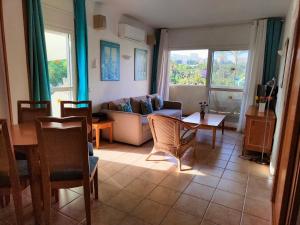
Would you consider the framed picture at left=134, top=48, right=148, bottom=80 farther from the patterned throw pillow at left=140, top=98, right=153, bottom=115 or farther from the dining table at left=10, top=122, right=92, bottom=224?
the dining table at left=10, top=122, right=92, bottom=224

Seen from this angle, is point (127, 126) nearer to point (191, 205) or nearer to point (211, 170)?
point (211, 170)

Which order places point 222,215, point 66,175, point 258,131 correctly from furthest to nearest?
point 258,131 → point 222,215 → point 66,175

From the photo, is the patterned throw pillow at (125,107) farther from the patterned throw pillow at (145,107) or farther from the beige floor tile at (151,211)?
the beige floor tile at (151,211)

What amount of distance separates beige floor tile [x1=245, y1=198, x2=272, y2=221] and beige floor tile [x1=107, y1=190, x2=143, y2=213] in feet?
3.64

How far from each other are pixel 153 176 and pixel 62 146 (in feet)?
4.73

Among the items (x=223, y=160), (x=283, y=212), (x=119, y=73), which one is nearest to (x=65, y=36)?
(x=119, y=73)

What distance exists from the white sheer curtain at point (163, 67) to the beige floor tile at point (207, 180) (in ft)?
11.7

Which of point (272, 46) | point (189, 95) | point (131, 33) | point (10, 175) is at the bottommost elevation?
point (10, 175)

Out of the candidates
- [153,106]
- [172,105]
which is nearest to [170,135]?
[153,106]

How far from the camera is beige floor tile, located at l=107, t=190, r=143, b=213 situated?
6.71ft

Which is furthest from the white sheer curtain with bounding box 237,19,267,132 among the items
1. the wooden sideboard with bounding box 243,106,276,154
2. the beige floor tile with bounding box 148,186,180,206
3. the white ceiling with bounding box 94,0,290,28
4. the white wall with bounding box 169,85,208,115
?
the beige floor tile with bounding box 148,186,180,206

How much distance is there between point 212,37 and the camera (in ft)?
17.4

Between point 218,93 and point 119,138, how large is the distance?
3110mm

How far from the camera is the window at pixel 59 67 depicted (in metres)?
3.25
